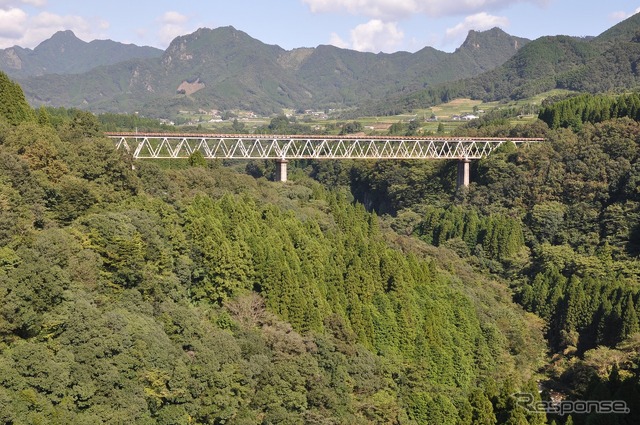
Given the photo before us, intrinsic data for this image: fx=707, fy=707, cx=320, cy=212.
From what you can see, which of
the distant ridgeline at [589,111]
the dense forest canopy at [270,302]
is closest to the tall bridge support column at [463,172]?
the distant ridgeline at [589,111]

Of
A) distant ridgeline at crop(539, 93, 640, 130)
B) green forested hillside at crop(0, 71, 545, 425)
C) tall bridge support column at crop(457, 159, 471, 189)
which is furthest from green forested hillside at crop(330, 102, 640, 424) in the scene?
green forested hillside at crop(0, 71, 545, 425)

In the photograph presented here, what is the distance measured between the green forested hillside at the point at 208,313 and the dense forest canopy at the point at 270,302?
0.09 m

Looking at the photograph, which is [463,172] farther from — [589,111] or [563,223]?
[563,223]

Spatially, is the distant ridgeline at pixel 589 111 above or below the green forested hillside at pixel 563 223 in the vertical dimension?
above

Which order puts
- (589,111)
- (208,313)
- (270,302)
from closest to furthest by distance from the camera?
(208,313) → (270,302) → (589,111)

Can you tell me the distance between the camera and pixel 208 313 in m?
31.2

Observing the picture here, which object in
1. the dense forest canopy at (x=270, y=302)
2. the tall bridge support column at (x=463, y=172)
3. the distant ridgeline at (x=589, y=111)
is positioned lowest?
the dense forest canopy at (x=270, y=302)

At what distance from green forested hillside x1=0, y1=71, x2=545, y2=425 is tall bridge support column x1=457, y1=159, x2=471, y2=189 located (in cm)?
3024

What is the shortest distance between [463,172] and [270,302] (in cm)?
4929

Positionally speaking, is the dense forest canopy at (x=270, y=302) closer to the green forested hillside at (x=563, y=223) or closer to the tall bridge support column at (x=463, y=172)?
the green forested hillside at (x=563, y=223)

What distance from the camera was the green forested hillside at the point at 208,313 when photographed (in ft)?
74.7

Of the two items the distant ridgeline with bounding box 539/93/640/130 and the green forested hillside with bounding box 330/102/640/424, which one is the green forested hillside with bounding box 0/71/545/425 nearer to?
the green forested hillside with bounding box 330/102/640/424

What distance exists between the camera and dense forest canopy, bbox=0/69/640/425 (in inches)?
915

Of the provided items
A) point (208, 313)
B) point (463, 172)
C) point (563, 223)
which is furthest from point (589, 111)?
point (208, 313)
